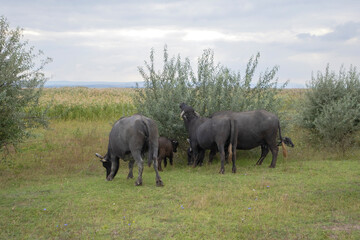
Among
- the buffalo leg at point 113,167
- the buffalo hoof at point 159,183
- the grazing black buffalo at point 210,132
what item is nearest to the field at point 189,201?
the buffalo hoof at point 159,183

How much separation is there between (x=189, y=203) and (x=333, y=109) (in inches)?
450

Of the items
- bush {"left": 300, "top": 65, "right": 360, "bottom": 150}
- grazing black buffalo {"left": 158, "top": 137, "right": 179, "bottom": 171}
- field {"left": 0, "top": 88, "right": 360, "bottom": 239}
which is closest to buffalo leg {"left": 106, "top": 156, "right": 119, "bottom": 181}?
field {"left": 0, "top": 88, "right": 360, "bottom": 239}

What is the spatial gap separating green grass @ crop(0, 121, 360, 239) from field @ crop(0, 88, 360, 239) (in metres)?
0.02

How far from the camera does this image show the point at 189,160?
14016mm

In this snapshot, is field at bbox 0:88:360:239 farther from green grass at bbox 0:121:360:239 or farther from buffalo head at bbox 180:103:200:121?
buffalo head at bbox 180:103:200:121

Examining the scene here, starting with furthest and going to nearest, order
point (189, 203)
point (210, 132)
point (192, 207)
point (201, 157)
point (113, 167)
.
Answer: point (201, 157)
point (210, 132)
point (113, 167)
point (189, 203)
point (192, 207)

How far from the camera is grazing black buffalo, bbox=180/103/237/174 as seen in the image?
1190 cm

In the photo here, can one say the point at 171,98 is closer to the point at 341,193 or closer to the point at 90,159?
the point at 90,159

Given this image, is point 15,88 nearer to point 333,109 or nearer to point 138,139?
point 138,139

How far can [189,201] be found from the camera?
8703mm

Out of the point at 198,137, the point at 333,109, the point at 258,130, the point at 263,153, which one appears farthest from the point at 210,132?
the point at 333,109

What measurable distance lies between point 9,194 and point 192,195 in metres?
4.92

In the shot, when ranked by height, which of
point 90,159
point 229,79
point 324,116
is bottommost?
point 90,159

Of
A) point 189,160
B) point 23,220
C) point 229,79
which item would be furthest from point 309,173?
point 23,220
